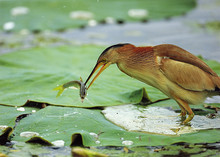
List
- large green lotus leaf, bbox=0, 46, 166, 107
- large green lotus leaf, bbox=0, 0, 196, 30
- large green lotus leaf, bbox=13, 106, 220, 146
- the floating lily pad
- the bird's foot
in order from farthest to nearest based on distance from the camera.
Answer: large green lotus leaf, bbox=0, 0, 196, 30
large green lotus leaf, bbox=0, 46, 166, 107
the bird's foot
the floating lily pad
large green lotus leaf, bbox=13, 106, 220, 146

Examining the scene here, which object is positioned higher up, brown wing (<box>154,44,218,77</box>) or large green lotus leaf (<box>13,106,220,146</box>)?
brown wing (<box>154,44,218,77</box>)

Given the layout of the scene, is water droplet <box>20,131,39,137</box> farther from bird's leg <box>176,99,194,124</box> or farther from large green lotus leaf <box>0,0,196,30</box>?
large green lotus leaf <box>0,0,196,30</box>

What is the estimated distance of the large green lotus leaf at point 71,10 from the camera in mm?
9141

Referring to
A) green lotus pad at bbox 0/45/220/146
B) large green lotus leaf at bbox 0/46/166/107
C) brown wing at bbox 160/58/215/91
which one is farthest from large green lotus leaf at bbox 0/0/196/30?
brown wing at bbox 160/58/215/91

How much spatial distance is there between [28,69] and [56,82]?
0.86m

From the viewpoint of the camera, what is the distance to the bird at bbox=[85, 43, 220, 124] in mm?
4086

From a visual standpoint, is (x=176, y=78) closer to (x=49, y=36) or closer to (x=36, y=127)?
(x=36, y=127)

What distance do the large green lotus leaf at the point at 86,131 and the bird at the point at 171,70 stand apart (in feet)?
1.83

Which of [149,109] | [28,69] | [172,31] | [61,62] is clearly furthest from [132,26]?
[149,109]

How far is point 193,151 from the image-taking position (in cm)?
329

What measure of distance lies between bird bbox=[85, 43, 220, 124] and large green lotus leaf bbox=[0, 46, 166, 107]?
418mm

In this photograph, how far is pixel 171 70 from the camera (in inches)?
160

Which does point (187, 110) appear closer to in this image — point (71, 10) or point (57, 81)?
point (57, 81)

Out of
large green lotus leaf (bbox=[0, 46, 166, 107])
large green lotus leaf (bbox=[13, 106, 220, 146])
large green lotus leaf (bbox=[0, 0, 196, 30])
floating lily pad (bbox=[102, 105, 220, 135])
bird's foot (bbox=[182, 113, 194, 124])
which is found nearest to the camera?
large green lotus leaf (bbox=[13, 106, 220, 146])
